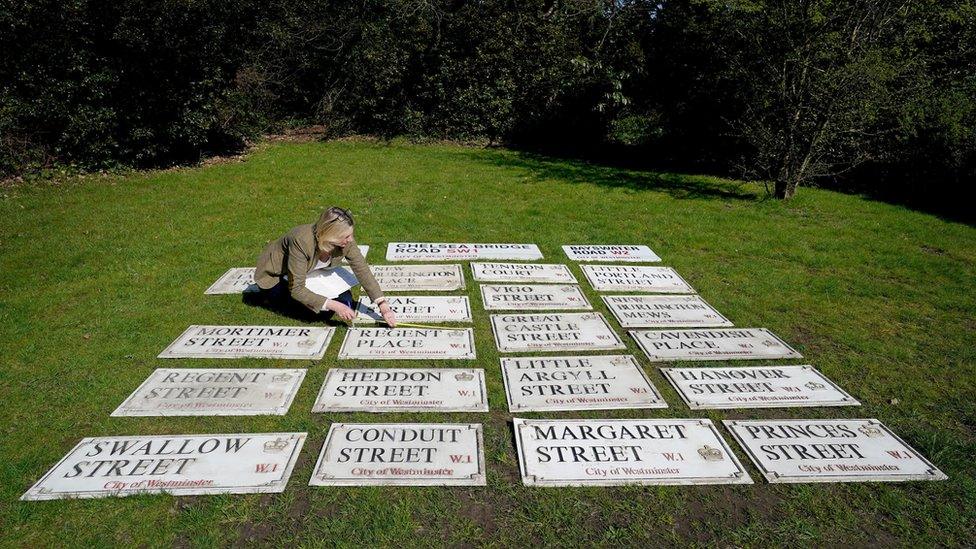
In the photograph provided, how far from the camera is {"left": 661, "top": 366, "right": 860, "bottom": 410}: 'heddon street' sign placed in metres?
4.78

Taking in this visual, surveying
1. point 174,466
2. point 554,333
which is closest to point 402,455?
point 174,466

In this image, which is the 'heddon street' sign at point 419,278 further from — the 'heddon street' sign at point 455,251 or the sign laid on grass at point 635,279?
the sign laid on grass at point 635,279

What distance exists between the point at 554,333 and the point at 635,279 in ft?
7.01

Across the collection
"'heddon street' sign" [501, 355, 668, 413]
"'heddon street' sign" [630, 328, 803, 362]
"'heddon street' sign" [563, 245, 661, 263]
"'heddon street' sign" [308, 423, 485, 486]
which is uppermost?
"'heddon street' sign" [563, 245, 661, 263]

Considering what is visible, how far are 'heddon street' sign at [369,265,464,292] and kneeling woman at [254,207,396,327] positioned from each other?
1.13 m

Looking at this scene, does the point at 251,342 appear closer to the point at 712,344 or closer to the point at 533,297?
the point at 533,297

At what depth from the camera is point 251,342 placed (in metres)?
5.48

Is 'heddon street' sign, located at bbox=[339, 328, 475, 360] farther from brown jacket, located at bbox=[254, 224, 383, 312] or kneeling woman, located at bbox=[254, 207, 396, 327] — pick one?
brown jacket, located at bbox=[254, 224, 383, 312]

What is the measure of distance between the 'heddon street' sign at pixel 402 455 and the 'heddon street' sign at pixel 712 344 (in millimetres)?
2348

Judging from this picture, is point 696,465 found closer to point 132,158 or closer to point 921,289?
point 921,289

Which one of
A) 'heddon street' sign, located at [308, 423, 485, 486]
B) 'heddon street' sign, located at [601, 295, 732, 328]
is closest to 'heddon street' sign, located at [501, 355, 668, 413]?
'heddon street' sign, located at [308, 423, 485, 486]

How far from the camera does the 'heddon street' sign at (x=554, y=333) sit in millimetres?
5629

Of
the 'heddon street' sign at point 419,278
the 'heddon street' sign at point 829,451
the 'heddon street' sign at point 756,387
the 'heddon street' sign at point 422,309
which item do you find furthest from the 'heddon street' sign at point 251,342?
the 'heddon street' sign at point 829,451

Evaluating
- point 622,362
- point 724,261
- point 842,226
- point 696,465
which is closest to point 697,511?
point 696,465
